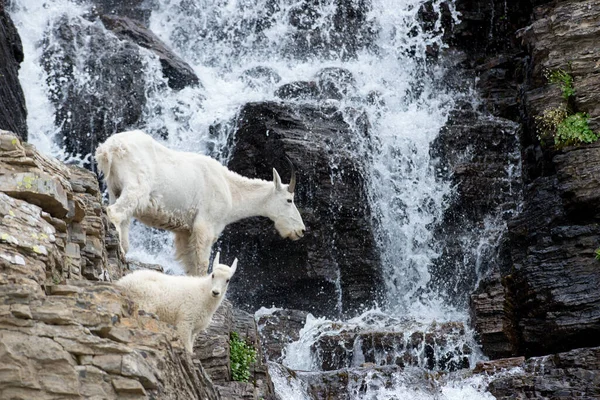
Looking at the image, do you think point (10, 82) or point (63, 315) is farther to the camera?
point (10, 82)

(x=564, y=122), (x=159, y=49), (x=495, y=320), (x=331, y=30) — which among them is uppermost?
(x=331, y=30)

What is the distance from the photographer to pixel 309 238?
19625 millimetres

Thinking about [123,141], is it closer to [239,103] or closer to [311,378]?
[311,378]

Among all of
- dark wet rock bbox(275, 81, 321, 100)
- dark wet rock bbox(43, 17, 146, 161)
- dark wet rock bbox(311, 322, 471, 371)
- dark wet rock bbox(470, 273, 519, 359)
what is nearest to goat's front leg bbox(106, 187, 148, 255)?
dark wet rock bbox(311, 322, 471, 371)

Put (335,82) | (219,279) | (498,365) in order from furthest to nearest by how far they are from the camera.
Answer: (335,82)
(498,365)
(219,279)

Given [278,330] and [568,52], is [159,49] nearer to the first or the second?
[278,330]

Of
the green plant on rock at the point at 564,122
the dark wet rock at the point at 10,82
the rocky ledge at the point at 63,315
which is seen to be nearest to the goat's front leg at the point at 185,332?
the rocky ledge at the point at 63,315

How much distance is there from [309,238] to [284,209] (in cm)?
605

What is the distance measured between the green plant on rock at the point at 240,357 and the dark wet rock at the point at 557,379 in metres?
3.89

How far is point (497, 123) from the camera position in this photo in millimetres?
21266

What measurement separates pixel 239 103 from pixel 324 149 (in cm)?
290

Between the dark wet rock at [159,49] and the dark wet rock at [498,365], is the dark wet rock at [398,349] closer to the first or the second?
the dark wet rock at [498,365]

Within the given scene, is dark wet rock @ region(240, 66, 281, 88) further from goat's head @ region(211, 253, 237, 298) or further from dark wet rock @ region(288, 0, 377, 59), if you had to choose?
goat's head @ region(211, 253, 237, 298)

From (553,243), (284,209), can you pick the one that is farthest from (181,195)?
(553,243)
